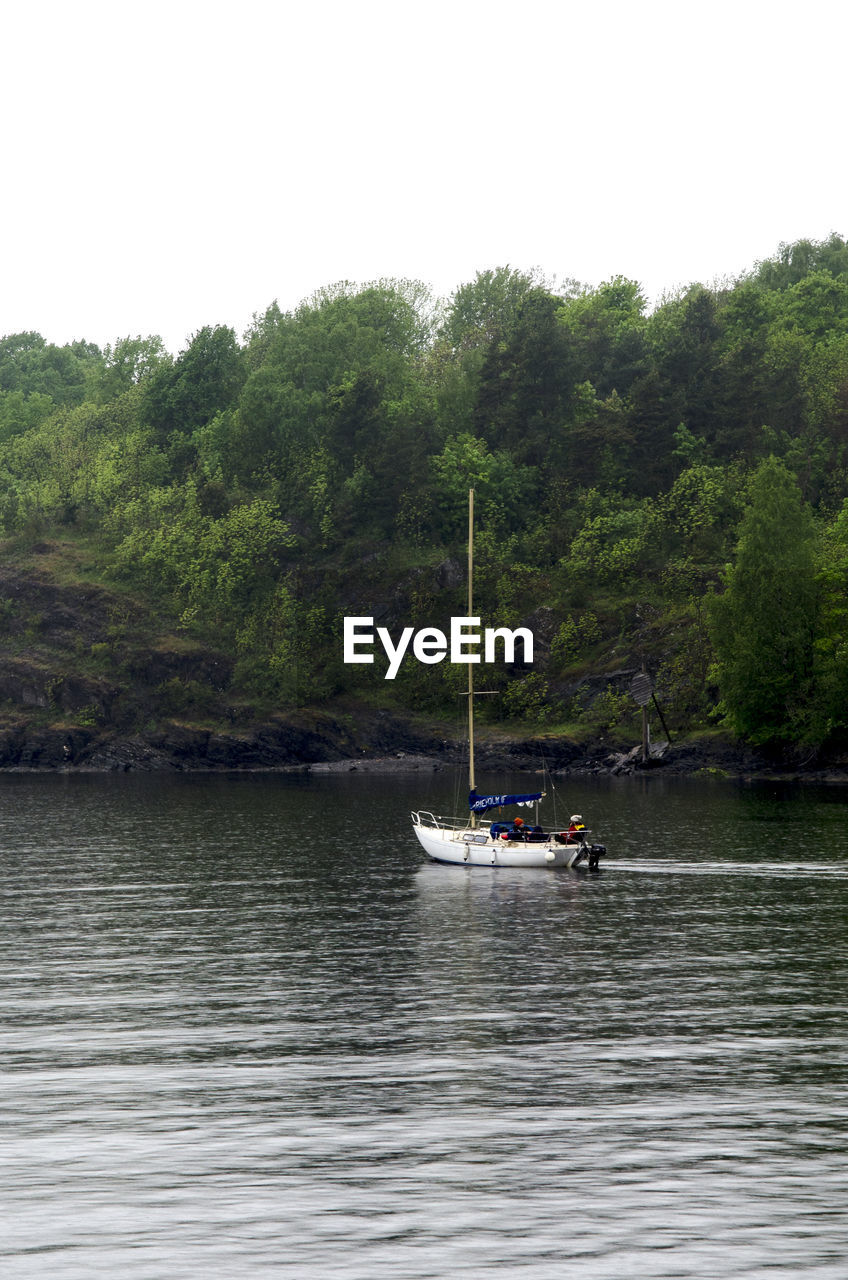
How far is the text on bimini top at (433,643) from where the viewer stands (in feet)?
573

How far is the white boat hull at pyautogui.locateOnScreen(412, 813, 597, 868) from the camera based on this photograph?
A: 3068 inches

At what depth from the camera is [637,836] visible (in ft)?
296

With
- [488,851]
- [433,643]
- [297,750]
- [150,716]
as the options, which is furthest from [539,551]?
[488,851]

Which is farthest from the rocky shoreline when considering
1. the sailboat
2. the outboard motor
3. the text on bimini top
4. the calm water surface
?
the calm water surface

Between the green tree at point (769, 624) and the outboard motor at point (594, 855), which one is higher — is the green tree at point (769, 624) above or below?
above

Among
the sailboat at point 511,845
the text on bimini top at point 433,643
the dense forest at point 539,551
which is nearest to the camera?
the sailboat at point 511,845

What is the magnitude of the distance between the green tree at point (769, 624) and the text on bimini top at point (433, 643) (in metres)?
35.6

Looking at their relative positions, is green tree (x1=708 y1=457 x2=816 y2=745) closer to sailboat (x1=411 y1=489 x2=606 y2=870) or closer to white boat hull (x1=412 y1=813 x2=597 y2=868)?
sailboat (x1=411 y1=489 x2=606 y2=870)

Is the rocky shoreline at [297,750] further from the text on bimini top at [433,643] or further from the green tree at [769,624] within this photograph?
the green tree at [769,624]

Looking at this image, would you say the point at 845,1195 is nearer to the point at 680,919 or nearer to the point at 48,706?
the point at 680,919

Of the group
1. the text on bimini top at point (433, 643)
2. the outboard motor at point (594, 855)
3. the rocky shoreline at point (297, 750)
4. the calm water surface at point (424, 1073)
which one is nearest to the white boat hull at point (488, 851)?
the outboard motor at point (594, 855)

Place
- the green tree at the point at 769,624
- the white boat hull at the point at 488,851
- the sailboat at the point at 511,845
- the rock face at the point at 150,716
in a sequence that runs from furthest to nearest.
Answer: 1. the rock face at the point at 150,716
2. the green tree at the point at 769,624
3. the white boat hull at the point at 488,851
4. the sailboat at the point at 511,845

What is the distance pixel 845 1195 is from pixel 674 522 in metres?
159

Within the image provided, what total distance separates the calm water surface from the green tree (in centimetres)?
6691
